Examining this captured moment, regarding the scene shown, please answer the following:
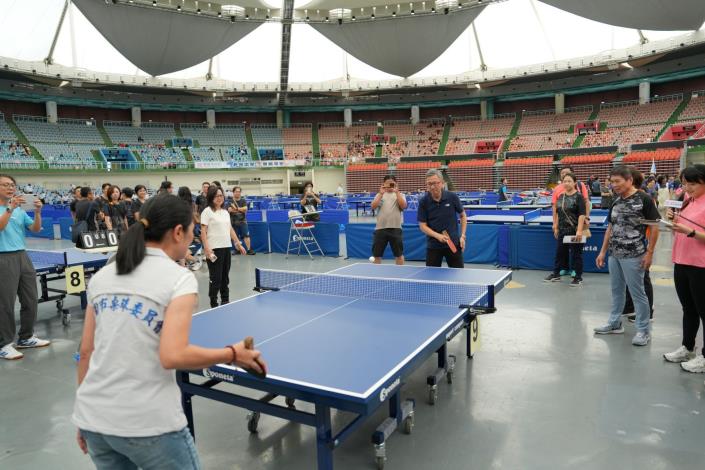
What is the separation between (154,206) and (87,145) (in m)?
41.1

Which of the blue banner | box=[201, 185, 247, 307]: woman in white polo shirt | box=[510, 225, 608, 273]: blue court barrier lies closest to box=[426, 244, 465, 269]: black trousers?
box=[201, 185, 247, 307]: woman in white polo shirt

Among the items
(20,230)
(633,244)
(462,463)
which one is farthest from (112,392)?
(633,244)

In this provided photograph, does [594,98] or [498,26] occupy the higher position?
[498,26]

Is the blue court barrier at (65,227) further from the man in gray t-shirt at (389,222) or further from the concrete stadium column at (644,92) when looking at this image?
the concrete stadium column at (644,92)

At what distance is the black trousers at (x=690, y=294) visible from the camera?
13.7ft

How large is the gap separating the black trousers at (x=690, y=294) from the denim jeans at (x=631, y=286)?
449mm

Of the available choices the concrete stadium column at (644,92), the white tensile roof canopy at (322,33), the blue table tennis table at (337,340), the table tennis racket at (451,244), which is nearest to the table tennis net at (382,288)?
the blue table tennis table at (337,340)

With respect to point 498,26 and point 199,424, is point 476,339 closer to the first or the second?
point 199,424

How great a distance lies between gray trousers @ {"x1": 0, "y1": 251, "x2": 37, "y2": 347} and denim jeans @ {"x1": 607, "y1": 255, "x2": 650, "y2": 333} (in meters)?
6.48

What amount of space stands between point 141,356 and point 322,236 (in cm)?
1080

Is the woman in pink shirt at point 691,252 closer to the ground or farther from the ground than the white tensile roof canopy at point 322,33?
closer to the ground

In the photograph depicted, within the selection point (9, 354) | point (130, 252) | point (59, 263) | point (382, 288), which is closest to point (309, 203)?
point (59, 263)

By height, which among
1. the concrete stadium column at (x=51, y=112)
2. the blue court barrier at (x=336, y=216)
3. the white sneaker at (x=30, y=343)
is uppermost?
the concrete stadium column at (x=51, y=112)

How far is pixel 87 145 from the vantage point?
37125 millimetres
